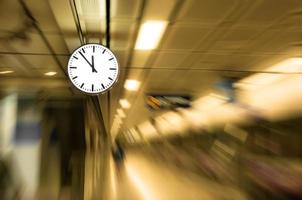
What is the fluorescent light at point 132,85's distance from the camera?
7.57 m

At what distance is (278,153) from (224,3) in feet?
11.4

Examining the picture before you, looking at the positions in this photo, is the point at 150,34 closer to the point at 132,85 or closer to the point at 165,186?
the point at 132,85

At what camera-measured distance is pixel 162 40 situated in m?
4.86

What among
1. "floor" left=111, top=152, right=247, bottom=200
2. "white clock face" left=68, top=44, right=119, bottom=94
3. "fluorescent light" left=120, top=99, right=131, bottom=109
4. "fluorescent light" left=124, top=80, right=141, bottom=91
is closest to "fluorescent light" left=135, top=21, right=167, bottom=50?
"white clock face" left=68, top=44, right=119, bottom=94

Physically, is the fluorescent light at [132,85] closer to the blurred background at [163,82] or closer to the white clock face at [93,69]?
the blurred background at [163,82]

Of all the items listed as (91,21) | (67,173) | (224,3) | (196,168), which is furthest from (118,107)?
(224,3)

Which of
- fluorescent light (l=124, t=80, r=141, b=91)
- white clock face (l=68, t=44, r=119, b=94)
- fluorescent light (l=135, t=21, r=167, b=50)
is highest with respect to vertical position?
Result: fluorescent light (l=135, t=21, r=167, b=50)

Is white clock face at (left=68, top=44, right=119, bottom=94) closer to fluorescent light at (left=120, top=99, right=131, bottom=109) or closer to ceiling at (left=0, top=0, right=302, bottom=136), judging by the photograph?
ceiling at (left=0, top=0, right=302, bottom=136)

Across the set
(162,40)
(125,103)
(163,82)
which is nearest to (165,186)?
(125,103)

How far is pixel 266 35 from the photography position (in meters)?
4.72

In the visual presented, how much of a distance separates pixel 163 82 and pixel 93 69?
3.46 metres

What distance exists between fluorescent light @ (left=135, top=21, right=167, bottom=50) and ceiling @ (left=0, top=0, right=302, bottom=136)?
80mm

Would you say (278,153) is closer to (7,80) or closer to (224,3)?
(224,3)

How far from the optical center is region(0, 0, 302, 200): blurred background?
158 inches
